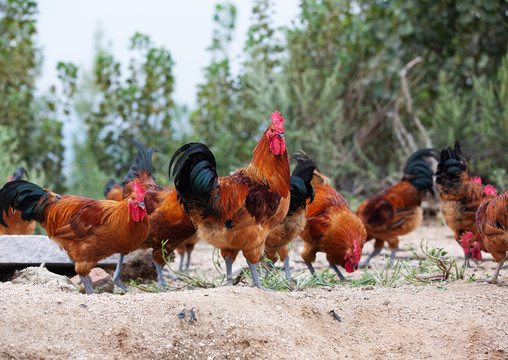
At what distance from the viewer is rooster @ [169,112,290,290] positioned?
13.0 feet

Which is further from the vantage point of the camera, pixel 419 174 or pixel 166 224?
pixel 419 174

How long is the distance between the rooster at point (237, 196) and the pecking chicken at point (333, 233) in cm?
115

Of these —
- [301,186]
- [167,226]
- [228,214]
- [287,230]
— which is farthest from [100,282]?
[301,186]

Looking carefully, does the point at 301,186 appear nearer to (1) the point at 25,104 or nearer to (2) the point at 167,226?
(2) the point at 167,226

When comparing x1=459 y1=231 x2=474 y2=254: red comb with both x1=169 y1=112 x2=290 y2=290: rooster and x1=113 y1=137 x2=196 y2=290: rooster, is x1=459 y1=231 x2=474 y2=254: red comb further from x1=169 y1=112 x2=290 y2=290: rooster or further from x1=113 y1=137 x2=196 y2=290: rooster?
x1=113 y1=137 x2=196 y2=290: rooster

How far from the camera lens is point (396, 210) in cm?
700

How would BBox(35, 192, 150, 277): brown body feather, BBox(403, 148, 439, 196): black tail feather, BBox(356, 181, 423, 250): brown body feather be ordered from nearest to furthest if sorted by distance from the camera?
BBox(35, 192, 150, 277): brown body feather → BBox(356, 181, 423, 250): brown body feather → BBox(403, 148, 439, 196): black tail feather

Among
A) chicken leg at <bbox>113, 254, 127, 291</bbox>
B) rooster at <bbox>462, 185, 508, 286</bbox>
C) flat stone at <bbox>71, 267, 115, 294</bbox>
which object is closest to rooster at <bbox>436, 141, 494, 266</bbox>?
rooster at <bbox>462, 185, 508, 286</bbox>

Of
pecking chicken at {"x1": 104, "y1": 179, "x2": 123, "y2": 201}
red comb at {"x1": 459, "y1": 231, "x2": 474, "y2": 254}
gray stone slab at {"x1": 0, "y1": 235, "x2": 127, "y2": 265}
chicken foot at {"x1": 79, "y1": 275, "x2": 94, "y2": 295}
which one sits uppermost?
red comb at {"x1": 459, "y1": 231, "x2": 474, "y2": 254}

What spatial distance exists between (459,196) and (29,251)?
4890 millimetres

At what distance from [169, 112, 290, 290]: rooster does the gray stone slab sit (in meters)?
1.83

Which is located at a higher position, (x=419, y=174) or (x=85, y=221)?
(x=419, y=174)

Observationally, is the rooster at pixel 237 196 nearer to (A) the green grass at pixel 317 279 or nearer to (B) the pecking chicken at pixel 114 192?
(A) the green grass at pixel 317 279

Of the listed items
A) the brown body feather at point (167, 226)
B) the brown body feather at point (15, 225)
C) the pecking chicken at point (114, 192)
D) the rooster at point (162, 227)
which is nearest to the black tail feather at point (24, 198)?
the rooster at point (162, 227)
